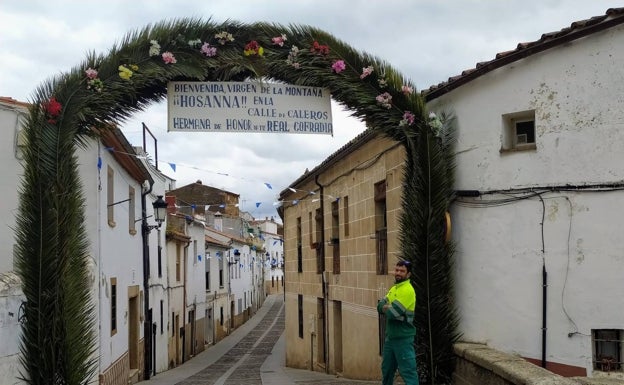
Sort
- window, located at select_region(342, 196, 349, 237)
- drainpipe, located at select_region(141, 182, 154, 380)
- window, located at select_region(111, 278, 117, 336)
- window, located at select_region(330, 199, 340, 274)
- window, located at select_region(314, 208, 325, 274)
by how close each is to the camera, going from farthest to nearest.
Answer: window, located at select_region(314, 208, 325, 274) → drainpipe, located at select_region(141, 182, 154, 380) → window, located at select_region(330, 199, 340, 274) → window, located at select_region(342, 196, 349, 237) → window, located at select_region(111, 278, 117, 336)

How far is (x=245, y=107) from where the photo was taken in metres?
8.23

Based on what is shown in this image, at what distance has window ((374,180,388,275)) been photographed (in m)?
12.6

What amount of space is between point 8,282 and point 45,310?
2.69 ft

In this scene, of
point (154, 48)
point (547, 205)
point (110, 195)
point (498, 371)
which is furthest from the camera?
point (110, 195)

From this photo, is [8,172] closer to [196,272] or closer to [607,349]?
[607,349]

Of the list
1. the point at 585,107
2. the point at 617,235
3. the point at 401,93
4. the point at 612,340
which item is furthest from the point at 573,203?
the point at 401,93

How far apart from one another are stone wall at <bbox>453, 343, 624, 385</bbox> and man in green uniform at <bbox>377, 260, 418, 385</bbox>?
2.28ft

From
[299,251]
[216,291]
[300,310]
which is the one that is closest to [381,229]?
[299,251]

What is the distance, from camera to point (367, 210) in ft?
44.7

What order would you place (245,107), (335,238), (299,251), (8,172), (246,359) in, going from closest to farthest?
(245,107) → (8,172) → (335,238) → (299,251) → (246,359)

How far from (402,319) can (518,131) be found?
8.39 ft

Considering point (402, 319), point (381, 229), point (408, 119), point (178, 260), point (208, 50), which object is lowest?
point (402, 319)

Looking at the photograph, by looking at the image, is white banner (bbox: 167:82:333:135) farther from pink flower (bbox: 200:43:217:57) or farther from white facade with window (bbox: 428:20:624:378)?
white facade with window (bbox: 428:20:624:378)

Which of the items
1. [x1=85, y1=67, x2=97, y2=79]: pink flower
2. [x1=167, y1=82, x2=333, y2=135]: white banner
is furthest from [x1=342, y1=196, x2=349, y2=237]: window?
[x1=85, y1=67, x2=97, y2=79]: pink flower
